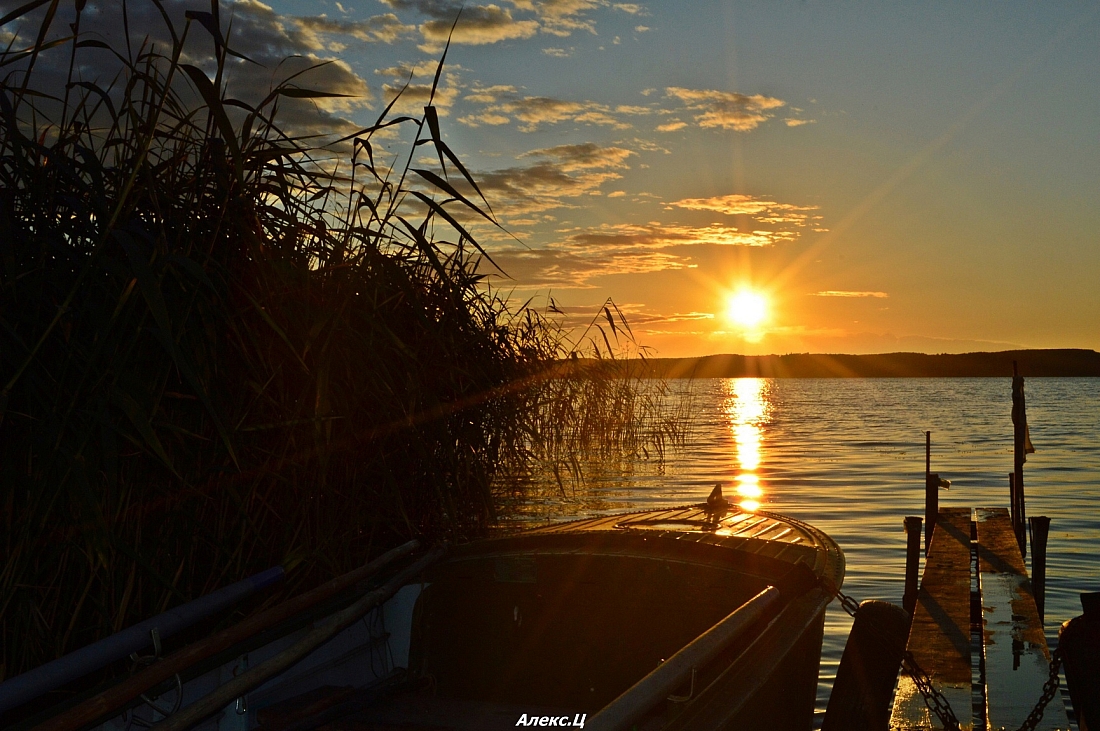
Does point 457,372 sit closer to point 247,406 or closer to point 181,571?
point 247,406

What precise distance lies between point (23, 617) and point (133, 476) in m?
0.74

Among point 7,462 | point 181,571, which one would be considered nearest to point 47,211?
point 7,462

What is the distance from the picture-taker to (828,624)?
9.92 metres

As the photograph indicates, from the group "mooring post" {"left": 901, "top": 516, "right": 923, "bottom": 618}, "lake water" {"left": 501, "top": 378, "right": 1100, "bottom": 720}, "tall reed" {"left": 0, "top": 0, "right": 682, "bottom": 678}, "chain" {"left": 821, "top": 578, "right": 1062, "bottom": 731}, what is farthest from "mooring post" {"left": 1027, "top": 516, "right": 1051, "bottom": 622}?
"tall reed" {"left": 0, "top": 0, "right": 682, "bottom": 678}

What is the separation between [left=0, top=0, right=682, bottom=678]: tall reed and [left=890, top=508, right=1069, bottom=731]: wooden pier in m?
3.17

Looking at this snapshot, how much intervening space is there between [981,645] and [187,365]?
6.50 m

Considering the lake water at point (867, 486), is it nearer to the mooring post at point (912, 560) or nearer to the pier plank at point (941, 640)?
the mooring post at point (912, 560)

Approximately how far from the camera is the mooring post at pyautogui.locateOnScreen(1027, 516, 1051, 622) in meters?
10.9

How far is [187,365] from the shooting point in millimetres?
3291

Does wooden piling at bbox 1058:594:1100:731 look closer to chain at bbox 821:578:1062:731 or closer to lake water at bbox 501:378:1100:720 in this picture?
chain at bbox 821:578:1062:731

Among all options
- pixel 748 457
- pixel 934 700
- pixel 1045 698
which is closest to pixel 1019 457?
pixel 1045 698

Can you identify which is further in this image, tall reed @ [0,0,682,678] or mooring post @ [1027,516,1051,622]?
mooring post @ [1027,516,1051,622]

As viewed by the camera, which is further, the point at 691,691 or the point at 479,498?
the point at 479,498

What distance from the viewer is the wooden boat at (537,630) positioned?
432 cm
